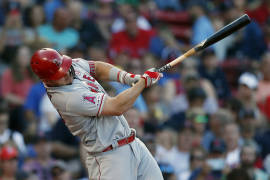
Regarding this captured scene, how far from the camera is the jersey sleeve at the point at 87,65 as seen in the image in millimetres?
6602

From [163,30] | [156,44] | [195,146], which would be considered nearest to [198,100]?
[195,146]

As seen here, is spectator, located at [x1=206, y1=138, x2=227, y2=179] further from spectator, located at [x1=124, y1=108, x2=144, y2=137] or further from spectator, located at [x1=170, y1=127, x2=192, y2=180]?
spectator, located at [x1=124, y1=108, x2=144, y2=137]

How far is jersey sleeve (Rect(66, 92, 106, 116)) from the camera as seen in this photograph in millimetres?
6004

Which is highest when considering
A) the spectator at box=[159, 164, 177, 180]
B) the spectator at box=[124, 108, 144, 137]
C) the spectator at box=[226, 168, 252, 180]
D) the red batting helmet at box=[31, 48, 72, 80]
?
the red batting helmet at box=[31, 48, 72, 80]

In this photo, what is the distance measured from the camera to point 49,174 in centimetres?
Result: 873

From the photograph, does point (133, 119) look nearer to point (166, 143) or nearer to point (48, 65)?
point (166, 143)

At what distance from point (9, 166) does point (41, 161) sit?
28.5 inches

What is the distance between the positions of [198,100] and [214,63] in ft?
4.70

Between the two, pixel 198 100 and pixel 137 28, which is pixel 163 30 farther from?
pixel 198 100

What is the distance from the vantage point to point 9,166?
8.23 metres

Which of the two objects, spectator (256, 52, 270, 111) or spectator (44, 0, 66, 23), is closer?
spectator (256, 52, 270, 111)

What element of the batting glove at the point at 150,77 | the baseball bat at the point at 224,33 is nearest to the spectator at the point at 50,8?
the baseball bat at the point at 224,33

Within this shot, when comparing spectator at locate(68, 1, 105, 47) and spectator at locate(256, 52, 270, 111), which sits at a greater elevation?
spectator at locate(68, 1, 105, 47)

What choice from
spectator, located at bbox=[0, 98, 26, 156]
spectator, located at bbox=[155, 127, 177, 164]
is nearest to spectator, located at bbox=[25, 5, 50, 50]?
spectator, located at bbox=[0, 98, 26, 156]
